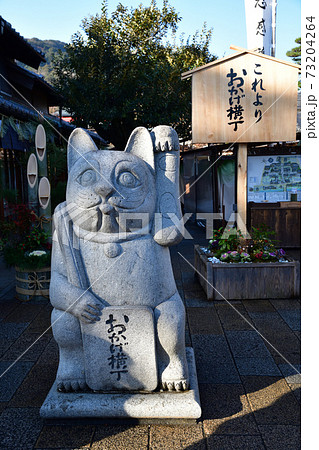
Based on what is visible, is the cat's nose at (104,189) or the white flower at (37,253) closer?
the cat's nose at (104,189)

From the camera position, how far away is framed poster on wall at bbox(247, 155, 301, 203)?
334 inches

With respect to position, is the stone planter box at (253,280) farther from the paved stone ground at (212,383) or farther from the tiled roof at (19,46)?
the tiled roof at (19,46)

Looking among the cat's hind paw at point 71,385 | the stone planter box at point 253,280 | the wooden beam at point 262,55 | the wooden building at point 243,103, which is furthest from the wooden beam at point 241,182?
the cat's hind paw at point 71,385

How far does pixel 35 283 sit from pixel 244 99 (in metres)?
4.07

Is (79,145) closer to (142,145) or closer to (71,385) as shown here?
(142,145)

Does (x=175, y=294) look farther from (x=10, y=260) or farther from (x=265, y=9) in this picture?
(x=265, y=9)

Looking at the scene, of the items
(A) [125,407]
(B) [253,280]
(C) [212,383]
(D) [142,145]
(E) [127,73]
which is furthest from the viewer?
(E) [127,73]

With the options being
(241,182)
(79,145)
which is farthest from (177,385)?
(241,182)

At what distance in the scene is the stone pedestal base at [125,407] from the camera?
9.18ft

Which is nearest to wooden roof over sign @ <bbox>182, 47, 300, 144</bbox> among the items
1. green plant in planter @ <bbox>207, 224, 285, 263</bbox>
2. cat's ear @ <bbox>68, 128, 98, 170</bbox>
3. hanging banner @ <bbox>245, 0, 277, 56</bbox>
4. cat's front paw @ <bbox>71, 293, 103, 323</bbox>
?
hanging banner @ <bbox>245, 0, 277, 56</bbox>

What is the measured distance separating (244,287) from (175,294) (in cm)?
257

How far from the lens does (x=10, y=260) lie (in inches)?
219

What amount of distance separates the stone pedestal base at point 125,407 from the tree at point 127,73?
403 inches

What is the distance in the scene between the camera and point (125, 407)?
111 inches
